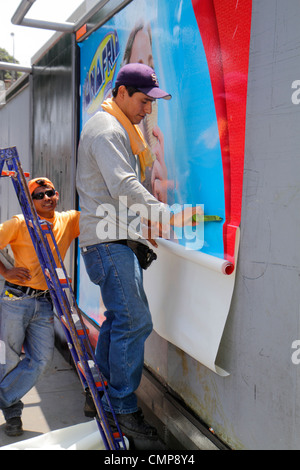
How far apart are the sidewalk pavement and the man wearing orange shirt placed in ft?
→ 0.44

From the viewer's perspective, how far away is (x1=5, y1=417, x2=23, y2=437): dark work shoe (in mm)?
3537

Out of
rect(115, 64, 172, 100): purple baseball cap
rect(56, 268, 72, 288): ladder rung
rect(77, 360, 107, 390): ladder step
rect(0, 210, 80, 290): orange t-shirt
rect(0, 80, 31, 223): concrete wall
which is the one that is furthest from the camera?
rect(0, 80, 31, 223): concrete wall

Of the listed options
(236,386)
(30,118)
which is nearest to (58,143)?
(30,118)

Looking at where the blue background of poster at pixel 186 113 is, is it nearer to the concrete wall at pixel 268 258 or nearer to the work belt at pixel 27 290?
the concrete wall at pixel 268 258

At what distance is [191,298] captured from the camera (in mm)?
2844

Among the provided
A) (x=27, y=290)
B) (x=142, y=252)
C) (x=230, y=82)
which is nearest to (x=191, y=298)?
(x=142, y=252)

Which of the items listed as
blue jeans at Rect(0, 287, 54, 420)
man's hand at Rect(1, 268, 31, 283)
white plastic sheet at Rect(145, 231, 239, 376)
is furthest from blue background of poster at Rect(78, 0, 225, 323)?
blue jeans at Rect(0, 287, 54, 420)

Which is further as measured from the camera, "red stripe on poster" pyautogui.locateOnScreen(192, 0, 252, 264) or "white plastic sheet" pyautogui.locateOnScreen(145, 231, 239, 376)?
"white plastic sheet" pyautogui.locateOnScreen(145, 231, 239, 376)

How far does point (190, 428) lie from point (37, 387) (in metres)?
1.91

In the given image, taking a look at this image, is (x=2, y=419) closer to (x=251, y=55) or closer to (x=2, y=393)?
(x=2, y=393)

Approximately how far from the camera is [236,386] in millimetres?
2535

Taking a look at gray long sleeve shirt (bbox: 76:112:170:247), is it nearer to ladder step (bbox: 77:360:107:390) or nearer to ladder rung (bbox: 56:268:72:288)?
ladder rung (bbox: 56:268:72:288)

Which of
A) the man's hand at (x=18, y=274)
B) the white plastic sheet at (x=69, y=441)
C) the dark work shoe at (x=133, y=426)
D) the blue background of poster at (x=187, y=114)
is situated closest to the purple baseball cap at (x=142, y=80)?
the blue background of poster at (x=187, y=114)

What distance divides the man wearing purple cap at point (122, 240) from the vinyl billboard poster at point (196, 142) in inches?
7.5
